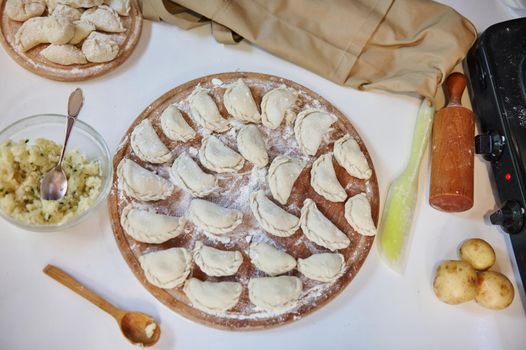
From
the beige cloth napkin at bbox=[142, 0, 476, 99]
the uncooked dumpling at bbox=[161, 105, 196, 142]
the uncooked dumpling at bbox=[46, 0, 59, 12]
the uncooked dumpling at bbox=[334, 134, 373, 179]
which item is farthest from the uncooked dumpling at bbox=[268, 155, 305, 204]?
the uncooked dumpling at bbox=[46, 0, 59, 12]

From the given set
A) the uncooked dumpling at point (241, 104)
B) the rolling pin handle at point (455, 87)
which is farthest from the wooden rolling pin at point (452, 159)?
the uncooked dumpling at point (241, 104)

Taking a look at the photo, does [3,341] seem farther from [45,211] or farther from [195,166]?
[195,166]

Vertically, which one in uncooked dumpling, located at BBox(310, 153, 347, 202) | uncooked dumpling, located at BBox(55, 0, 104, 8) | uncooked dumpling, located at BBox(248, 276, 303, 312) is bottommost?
uncooked dumpling, located at BBox(248, 276, 303, 312)

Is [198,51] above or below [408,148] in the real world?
above

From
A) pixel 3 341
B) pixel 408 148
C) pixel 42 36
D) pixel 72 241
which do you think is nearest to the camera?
pixel 3 341

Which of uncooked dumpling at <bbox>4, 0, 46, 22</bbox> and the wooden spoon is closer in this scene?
the wooden spoon

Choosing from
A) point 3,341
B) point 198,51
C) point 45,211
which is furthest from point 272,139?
point 3,341

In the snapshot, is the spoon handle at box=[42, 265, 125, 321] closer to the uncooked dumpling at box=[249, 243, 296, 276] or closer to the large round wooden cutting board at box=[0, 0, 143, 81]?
the uncooked dumpling at box=[249, 243, 296, 276]
